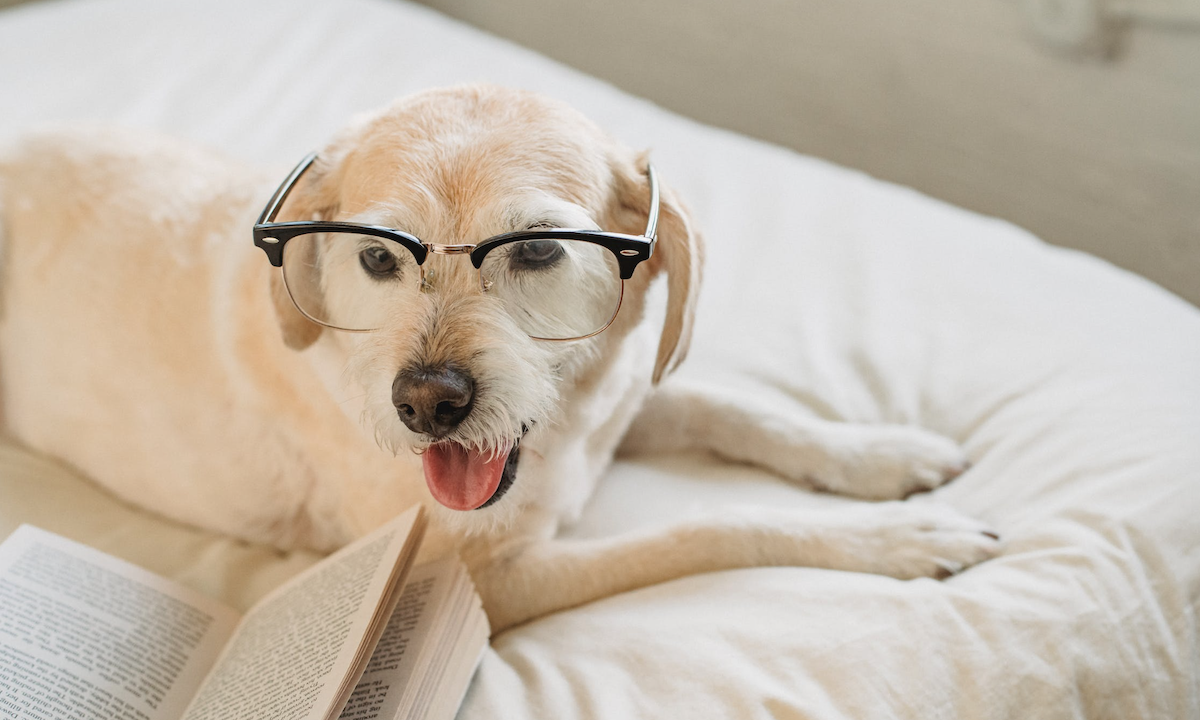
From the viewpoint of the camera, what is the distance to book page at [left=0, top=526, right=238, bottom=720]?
111 centimetres

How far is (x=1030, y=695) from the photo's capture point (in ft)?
3.53

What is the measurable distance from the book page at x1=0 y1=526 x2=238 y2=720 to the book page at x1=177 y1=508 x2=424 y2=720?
6 centimetres

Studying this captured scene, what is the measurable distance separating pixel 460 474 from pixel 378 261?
32 centimetres

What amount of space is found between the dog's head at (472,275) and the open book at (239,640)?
149mm

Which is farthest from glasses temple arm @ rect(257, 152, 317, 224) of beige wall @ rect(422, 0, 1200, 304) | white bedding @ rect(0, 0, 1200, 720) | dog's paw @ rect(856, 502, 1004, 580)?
beige wall @ rect(422, 0, 1200, 304)

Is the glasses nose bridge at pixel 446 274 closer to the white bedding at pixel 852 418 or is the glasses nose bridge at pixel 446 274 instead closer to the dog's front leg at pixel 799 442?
the white bedding at pixel 852 418

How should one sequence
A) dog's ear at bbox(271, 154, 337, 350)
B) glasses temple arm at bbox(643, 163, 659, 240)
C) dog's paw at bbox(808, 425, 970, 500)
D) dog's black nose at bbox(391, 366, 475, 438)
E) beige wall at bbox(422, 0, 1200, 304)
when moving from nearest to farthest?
dog's black nose at bbox(391, 366, 475, 438), glasses temple arm at bbox(643, 163, 659, 240), dog's ear at bbox(271, 154, 337, 350), dog's paw at bbox(808, 425, 970, 500), beige wall at bbox(422, 0, 1200, 304)

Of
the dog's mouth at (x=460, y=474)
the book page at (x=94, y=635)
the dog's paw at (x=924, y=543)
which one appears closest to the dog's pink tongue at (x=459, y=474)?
the dog's mouth at (x=460, y=474)

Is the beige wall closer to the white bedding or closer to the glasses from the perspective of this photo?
the white bedding

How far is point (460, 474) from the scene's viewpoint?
1.17 meters

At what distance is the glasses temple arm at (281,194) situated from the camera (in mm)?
1162

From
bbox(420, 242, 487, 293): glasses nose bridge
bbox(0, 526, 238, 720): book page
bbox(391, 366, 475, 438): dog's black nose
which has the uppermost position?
bbox(420, 242, 487, 293): glasses nose bridge

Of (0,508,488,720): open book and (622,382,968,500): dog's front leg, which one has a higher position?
(622,382,968,500): dog's front leg

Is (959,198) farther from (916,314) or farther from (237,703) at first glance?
(237,703)
